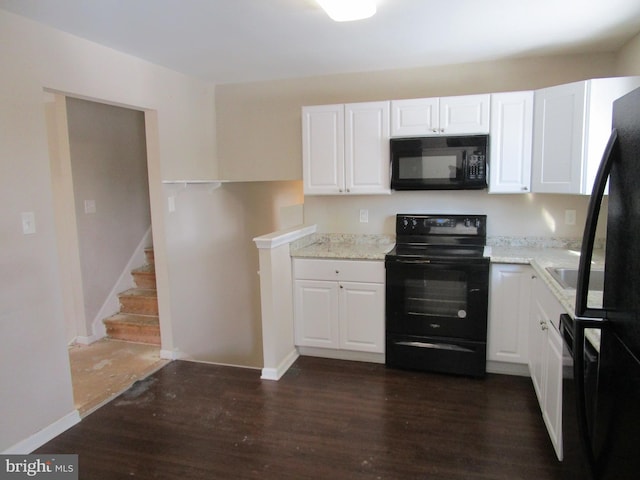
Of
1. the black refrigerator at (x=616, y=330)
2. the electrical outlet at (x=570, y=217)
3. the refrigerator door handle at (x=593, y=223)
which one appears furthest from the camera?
the electrical outlet at (x=570, y=217)

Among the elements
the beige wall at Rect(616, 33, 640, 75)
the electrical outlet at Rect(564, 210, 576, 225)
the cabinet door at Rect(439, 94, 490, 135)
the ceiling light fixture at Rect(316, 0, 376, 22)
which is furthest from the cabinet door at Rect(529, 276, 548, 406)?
the ceiling light fixture at Rect(316, 0, 376, 22)

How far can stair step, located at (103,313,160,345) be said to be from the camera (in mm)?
4008

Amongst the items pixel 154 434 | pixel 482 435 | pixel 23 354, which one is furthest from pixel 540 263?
pixel 23 354

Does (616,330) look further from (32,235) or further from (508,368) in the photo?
(32,235)

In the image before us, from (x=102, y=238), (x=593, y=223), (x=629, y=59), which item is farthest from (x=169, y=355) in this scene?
(x=629, y=59)

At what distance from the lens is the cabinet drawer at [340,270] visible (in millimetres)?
3240

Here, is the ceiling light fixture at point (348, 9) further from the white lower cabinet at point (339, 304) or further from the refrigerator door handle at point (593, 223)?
the white lower cabinet at point (339, 304)

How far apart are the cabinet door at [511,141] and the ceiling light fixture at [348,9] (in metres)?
1.30

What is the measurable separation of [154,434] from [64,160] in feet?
8.47

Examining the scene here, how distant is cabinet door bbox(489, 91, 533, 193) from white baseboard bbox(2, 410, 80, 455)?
317cm

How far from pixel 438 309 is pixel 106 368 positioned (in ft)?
8.62

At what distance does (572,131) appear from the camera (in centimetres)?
276

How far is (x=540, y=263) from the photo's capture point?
107 inches

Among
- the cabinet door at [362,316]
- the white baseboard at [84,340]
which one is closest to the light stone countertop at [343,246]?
the cabinet door at [362,316]
